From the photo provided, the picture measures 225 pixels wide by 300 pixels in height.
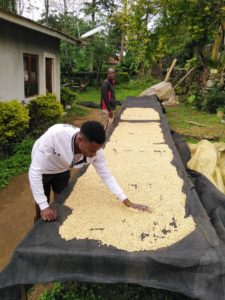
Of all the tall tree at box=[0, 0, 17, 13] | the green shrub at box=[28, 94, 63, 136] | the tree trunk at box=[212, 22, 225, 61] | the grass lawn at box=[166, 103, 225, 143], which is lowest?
the grass lawn at box=[166, 103, 225, 143]

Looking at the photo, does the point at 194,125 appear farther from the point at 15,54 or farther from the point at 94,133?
the point at 94,133

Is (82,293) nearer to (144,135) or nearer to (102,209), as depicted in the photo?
(102,209)

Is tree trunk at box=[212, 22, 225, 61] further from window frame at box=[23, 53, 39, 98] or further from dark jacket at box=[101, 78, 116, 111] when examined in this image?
dark jacket at box=[101, 78, 116, 111]

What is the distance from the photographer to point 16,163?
18.1ft

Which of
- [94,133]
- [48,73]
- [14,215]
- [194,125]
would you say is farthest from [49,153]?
[48,73]

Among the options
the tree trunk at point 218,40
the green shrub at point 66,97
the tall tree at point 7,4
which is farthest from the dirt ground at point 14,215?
the tree trunk at point 218,40

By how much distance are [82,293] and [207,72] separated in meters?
10.5

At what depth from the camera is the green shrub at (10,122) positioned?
573cm

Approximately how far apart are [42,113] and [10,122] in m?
1.88

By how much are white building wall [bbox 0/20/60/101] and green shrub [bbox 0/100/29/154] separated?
550 millimetres

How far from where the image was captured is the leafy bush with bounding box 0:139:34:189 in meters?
5.06

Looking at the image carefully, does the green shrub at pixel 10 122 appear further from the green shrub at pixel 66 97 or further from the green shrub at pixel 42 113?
the green shrub at pixel 66 97

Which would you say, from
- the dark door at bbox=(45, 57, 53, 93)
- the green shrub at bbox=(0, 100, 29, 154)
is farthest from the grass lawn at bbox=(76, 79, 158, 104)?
the green shrub at bbox=(0, 100, 29, 154)

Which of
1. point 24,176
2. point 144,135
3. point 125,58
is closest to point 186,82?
point 125,58
